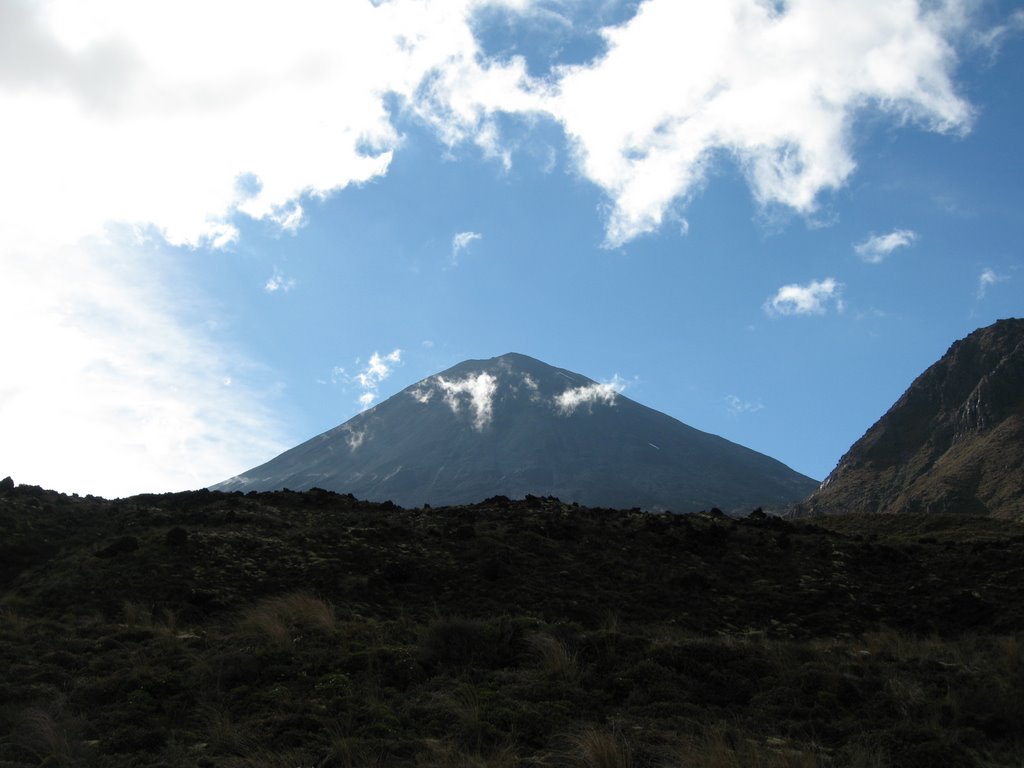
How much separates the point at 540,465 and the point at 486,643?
Answer: 155 metres

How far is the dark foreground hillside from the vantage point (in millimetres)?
7770

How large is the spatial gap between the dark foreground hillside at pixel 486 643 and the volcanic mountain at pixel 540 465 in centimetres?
10988

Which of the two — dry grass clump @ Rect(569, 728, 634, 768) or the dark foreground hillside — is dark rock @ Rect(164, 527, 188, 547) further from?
dry grass clump @ Rect(569, 728, 634, 768)

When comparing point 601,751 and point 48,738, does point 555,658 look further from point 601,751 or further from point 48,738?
point 48,738

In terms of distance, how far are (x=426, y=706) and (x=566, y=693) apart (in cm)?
163

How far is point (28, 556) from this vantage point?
19.8m

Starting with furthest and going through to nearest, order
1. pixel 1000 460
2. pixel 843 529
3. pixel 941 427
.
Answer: pixel 941 427 < pixel 1000 460 < pixel 843 529

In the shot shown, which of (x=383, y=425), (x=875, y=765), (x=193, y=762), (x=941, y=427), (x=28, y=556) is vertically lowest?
(x=875, y=765)

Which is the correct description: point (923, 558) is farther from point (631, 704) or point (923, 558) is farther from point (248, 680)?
point (248, 680)

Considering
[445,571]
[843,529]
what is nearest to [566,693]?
[445,571]

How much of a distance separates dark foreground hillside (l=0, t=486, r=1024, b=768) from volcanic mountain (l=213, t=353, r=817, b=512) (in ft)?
360

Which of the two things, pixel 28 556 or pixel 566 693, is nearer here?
pixel 566 693

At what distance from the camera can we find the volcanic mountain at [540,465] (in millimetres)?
144750

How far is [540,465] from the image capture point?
166m
